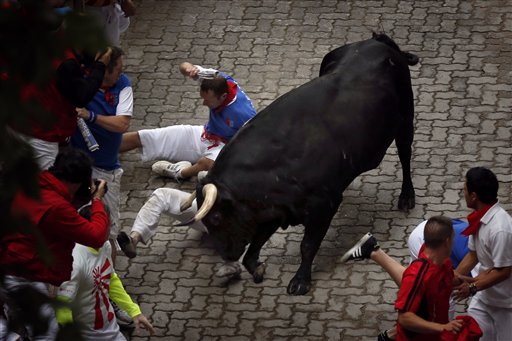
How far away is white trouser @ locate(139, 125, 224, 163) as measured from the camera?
36.7 ft

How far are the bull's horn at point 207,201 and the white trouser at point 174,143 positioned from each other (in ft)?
6.93

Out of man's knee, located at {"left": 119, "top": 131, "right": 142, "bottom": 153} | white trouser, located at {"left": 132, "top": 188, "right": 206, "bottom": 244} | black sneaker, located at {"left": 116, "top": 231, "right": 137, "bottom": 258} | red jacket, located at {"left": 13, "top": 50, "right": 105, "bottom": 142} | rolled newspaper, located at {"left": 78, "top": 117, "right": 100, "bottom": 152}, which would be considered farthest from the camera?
man's knee, located at {"left": 119, "top": 131, "right": 142, "bottom": 153}

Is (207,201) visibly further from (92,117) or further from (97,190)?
(92,117)

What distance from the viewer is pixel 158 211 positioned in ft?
32.3

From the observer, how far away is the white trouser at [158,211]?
982cm

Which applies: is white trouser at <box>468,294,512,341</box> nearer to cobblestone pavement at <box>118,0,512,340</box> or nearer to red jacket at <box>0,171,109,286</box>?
cobblestone pavement at <box>118,0,512,340</box>

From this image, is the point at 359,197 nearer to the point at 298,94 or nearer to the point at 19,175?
the point at 298,94

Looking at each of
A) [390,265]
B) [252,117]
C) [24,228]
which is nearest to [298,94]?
[252,117]

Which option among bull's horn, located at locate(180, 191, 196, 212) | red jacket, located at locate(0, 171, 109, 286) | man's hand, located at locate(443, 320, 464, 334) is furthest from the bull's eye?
man's hand, located at locate(443, 320, 464, 334)

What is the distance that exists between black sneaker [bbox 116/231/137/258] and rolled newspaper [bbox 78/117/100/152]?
2.52 feet

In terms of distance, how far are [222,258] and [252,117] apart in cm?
131

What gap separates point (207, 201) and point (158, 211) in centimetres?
105

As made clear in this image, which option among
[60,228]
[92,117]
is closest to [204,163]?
[92,117]

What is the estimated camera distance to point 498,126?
1171 centimetres
